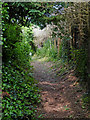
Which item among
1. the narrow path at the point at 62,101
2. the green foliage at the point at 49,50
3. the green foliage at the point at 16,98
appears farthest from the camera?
the green foliage at the point at 49,50

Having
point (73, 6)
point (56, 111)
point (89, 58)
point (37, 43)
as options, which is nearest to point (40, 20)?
point (73, 6)

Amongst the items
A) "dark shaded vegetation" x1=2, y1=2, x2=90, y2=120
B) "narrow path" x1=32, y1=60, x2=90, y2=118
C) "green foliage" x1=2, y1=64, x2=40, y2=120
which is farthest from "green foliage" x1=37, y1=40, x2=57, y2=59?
"green foliage" x1=2, y1=64, x2=40, y2=120

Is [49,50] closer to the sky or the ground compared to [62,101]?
closer to the sky

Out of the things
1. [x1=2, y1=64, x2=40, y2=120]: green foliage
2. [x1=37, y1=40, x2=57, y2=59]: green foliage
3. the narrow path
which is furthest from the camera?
[x1=37, y1=40, x2=57, y2=59]: green foliage

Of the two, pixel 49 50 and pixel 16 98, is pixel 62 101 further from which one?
pixel 49 50

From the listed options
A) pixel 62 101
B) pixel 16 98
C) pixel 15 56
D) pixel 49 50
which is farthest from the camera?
pixel 49 50

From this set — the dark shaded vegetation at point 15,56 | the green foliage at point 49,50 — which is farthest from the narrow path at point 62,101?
the green foliage at point 49,50

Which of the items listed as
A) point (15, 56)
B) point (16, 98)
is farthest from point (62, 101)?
point (15, 56)

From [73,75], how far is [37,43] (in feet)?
41.5

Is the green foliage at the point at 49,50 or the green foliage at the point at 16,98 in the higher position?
the green foliage at the point at 49,50

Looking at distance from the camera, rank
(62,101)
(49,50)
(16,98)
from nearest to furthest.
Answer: (16,98), (62,101), (49,50)

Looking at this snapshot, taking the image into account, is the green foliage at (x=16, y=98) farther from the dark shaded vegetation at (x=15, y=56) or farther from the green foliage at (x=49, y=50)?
the green foliage at (x=49, y=50)

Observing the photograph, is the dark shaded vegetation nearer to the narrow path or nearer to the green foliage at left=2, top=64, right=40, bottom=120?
the green foliage at left=2, top=64, right=40, bottom=120

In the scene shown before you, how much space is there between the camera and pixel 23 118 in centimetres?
307
